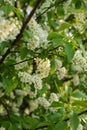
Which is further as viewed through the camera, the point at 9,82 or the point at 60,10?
the point at 60,10

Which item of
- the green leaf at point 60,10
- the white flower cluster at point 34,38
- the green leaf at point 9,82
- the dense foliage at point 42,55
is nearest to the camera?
the dense foliage at point 42,55

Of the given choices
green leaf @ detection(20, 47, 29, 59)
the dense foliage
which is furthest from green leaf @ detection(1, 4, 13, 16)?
green leaf @ detection(20, 47, 29, 59)

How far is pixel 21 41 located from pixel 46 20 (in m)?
0.52

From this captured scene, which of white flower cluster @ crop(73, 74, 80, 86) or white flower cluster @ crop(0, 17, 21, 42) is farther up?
white flower cluster @ crop(0, 17, 21, 42)

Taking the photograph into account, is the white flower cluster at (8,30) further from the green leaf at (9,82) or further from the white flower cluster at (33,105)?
the white flower cluster at (33,105)

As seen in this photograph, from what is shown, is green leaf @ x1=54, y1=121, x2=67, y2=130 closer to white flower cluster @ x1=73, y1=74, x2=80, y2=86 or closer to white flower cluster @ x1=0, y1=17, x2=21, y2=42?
white flower cluster @ x1=0, y1=17, x2=21, y2=42

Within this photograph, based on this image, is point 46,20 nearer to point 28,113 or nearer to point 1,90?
point 1,90

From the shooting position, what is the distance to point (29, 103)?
3930 mm

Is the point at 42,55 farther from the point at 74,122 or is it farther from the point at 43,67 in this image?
the point at 74,122

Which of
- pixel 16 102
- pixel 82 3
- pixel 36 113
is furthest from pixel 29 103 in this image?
pixel 82 3

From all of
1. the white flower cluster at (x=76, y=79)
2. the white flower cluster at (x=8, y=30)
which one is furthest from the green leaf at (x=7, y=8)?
the white flower cluster at (x=76, y=79)

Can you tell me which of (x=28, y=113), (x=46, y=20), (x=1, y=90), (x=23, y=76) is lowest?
(x=28, y=113)

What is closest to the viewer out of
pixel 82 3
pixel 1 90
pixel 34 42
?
pixel 34 42

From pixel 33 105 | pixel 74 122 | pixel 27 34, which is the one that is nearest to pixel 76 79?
pixel 33 105
